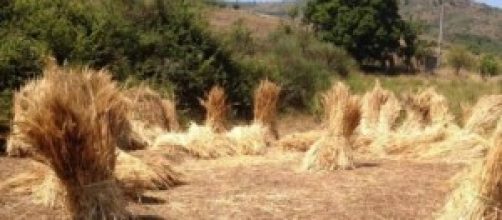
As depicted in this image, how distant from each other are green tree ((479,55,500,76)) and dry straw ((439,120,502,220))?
142 ft

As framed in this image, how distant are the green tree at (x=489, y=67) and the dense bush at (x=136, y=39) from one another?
99.0ft

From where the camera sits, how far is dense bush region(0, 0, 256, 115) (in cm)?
1516

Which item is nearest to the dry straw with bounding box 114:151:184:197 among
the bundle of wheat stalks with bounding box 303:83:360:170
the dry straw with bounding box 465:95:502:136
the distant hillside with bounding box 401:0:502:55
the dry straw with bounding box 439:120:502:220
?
the bundle of wheat stalks with bounding box 303:83:360:170

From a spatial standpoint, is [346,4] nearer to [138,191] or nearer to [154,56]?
[154,56]

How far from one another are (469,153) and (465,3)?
128406 millimetres

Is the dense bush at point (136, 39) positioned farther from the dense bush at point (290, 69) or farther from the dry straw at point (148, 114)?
the dry straw at point (148, 114)

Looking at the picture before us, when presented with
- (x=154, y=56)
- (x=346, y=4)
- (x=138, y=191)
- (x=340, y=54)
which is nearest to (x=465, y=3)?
(x=346, y=4)

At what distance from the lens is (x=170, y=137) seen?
1222 cm

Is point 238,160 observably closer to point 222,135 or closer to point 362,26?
point 222,135

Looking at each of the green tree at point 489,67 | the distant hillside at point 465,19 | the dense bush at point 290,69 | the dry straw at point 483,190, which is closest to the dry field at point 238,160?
the dry straw at point 483,190

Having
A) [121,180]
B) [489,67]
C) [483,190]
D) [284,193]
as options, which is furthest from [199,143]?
[489,67]

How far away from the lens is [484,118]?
12.0 metres

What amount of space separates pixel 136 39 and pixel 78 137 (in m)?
12.7

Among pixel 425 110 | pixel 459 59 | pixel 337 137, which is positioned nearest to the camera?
pixel 337 137
